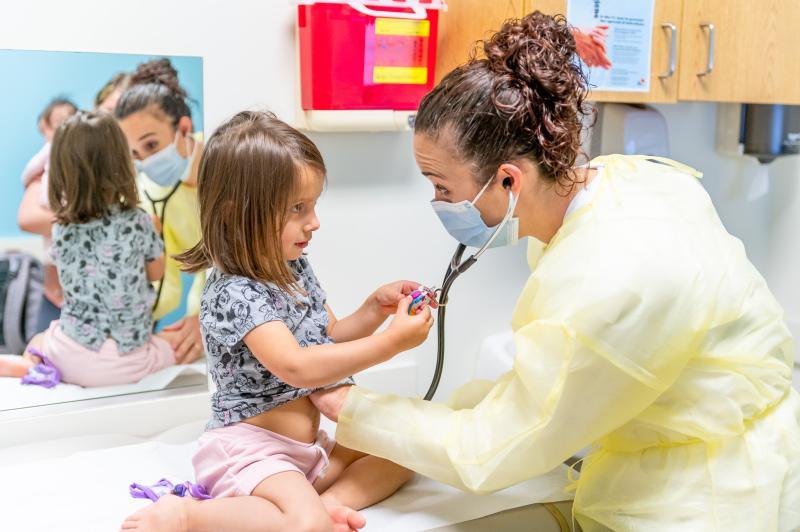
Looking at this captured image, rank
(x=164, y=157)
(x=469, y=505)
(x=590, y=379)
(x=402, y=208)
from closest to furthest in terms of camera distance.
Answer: (x=590, y=379) < (x=469, y=505) < (x=164, y=157) < (x=402, y=208)

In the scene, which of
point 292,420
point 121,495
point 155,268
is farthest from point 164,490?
point 155,268

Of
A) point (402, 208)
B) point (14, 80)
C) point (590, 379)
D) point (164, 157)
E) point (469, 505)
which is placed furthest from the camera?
point (402, 208)

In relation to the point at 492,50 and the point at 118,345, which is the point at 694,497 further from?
the point at 118,345

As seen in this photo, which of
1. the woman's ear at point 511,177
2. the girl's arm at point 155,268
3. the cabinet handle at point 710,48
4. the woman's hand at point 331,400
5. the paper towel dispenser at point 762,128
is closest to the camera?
the woman's ear at point 511,177

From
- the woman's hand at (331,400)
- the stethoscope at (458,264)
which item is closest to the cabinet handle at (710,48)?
the stethoscope at (458,264)

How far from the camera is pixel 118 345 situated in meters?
1.67

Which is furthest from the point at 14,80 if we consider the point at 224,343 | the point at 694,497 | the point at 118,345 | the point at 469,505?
the point at 694,497

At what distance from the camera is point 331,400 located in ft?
4.59

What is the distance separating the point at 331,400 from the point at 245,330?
0.67ft

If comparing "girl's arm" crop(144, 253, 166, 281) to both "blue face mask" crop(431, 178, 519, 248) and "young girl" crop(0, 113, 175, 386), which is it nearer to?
"young girl" crop(0, 113, 175, 386)

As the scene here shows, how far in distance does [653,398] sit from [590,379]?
105 millimetres

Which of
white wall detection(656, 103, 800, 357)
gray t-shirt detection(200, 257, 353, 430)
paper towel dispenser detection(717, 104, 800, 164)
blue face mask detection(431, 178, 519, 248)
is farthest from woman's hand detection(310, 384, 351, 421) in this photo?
paper towel dispenser detection(717, 104, 800, 164)

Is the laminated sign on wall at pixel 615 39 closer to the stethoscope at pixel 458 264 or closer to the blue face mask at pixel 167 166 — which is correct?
the stethoscope at pixel 458 264

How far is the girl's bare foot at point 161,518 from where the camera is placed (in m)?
1.23
